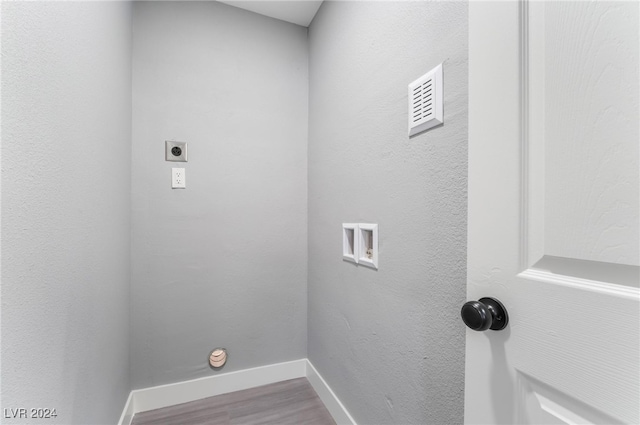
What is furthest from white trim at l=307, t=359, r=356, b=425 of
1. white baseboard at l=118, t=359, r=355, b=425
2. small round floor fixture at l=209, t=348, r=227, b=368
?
small round floor fixture at l=209, t=348, r=227, b=368

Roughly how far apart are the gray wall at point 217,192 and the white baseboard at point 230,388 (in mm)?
50

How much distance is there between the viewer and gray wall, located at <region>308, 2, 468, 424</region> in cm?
73

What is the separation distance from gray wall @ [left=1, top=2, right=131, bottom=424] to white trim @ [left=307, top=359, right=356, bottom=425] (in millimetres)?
956

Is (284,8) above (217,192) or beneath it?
above

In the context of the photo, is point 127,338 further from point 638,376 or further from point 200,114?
point 638,376

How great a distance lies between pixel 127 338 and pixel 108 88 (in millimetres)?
1191

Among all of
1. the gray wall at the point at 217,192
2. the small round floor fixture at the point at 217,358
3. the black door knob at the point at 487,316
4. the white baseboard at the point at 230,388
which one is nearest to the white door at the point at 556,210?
the black door knob at the point at 487,316

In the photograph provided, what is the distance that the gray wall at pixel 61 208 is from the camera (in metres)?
0.54

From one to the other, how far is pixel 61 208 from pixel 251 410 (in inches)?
51.8

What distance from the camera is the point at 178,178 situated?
1.51 m

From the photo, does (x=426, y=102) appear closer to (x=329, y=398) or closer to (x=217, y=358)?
(x=329, y=398)

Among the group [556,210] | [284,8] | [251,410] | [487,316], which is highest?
[284,8]

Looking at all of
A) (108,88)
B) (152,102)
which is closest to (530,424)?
(108,88)

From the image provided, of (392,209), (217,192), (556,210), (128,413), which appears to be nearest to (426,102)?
(392,209)
